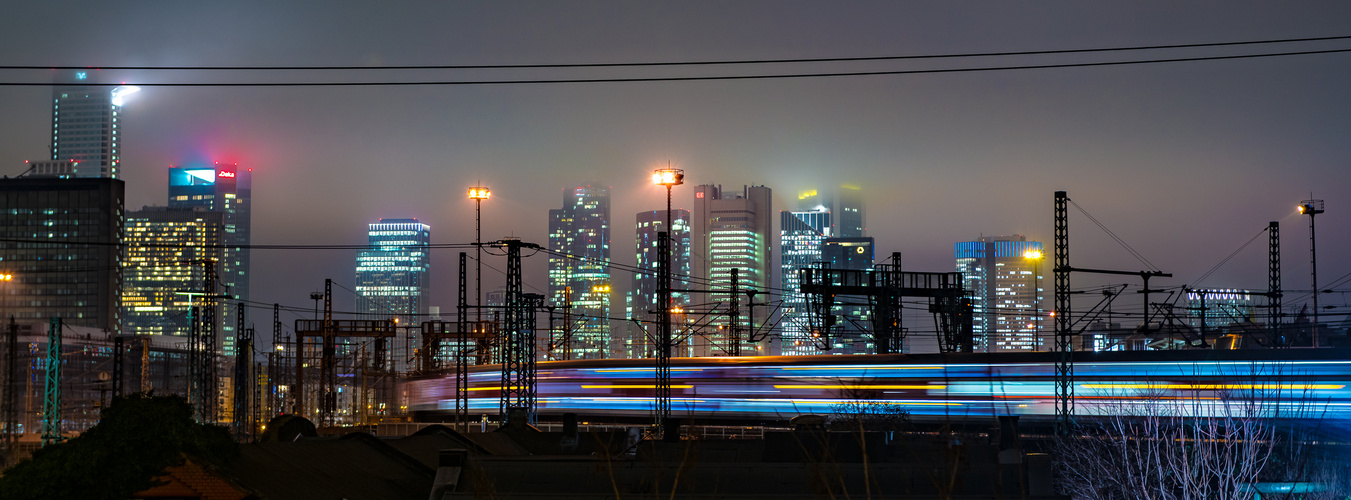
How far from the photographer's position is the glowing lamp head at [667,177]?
130 ft

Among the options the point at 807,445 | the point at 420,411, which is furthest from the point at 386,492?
the point at 420,411

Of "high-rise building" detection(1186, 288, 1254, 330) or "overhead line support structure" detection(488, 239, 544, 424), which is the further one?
"high-rise building" detection(1186, 288, 1254, 330)

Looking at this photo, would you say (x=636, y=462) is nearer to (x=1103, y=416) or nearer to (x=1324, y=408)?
(x=1103, y=416)

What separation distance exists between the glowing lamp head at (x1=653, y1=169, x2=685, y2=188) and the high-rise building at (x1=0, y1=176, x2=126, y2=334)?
16479 centimetres

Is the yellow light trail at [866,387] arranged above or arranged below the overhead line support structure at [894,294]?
below

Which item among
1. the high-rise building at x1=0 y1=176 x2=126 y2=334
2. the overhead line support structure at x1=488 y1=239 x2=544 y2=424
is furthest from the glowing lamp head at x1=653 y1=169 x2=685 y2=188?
the high-rise building at x1=0 y1=176 x2=126 y2=334

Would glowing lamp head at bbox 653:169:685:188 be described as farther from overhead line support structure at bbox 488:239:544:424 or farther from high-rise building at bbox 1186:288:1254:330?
high-rise building at bbox 1186:288:1254:330

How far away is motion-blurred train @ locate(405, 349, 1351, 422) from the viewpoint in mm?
39438

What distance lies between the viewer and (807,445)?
24172mm

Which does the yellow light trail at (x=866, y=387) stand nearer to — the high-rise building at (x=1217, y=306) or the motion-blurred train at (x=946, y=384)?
the motion-blurred train at (x=946, y=384)

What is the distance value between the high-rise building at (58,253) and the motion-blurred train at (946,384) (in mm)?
145149

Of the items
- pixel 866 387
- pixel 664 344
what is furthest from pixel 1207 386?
pixel 664 344

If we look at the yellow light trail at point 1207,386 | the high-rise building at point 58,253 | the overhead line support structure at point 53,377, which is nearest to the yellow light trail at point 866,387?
the yellow light trail at point 1207,386

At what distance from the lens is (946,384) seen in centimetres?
4628
